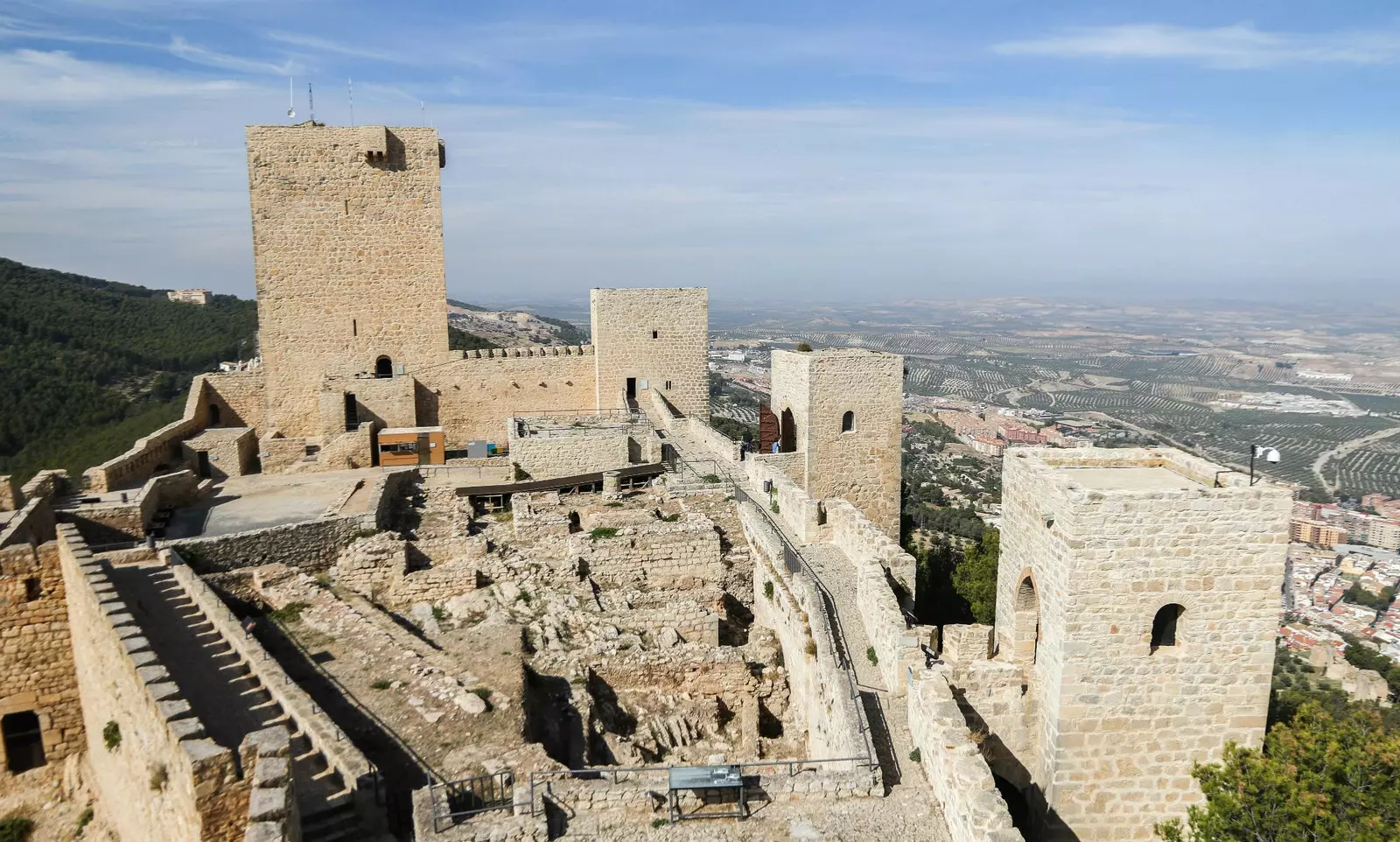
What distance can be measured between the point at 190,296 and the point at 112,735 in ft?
182

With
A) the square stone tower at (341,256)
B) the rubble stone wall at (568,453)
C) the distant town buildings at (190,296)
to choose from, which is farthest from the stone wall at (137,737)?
the distant town buildings at (190,296)

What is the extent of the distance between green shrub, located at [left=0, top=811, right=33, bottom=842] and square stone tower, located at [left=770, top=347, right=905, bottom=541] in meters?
11.1

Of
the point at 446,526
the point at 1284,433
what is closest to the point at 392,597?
the point at 446,526

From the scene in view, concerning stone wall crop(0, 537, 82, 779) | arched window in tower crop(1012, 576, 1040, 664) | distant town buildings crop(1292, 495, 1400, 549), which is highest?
arched window in tower crop(1012, 576, 1040, 664)

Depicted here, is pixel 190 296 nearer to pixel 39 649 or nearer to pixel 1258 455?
pixel 39 649

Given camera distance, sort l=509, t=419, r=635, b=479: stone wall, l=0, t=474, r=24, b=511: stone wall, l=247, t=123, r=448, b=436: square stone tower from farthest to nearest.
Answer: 1. l=247, t=123, r=448, b=436: square stone tower
2. l=509, t=419, r=635, b=479: stone wall
3. l=0, t=474, r=24, b=511: stone wall

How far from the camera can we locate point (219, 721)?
23.0 feet

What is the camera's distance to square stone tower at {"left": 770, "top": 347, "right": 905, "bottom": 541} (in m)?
15.0

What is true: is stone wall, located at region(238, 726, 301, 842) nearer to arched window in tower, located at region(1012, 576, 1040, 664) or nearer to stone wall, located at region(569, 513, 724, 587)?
arched window in tower, located at region(1012, 576, 1040, 664)

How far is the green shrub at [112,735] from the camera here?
24.9 feet

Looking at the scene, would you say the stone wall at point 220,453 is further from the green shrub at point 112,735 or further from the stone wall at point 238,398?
the green shrub at point 112,735

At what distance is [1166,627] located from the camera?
696 cm

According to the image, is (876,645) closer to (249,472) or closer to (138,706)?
(138,706)

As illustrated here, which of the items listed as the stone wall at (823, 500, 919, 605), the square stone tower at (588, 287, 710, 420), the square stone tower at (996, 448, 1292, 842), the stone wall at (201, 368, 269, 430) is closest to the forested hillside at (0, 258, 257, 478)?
the stone wall at (201, 368, 269, 430)
